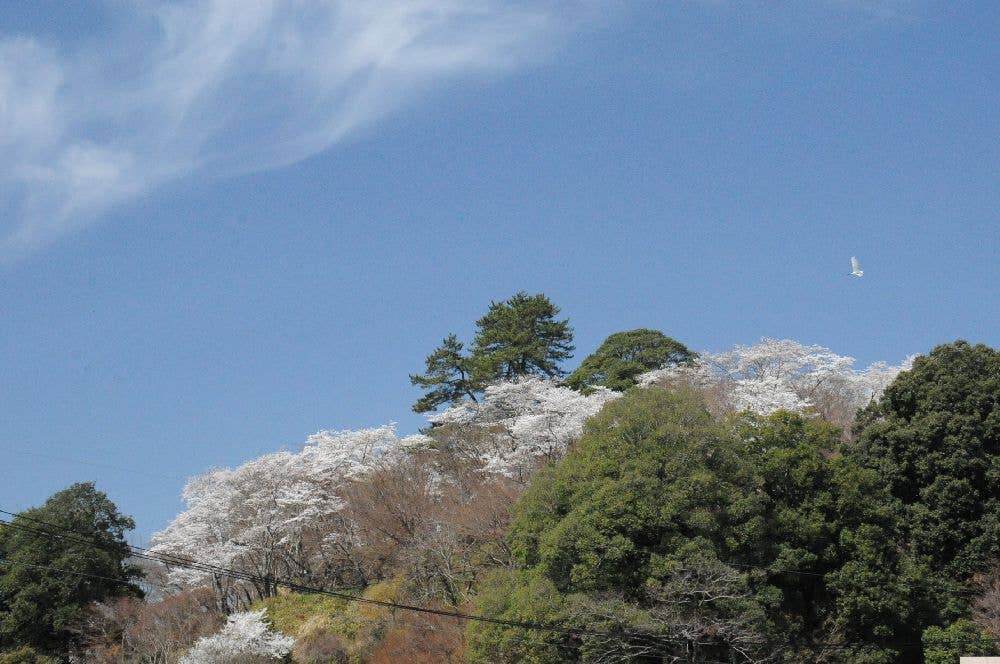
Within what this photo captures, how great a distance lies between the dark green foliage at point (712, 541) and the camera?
74.6 feet

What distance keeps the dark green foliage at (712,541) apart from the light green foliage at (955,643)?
2.39ft

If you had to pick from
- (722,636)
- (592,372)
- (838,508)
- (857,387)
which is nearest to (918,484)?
(838,508)

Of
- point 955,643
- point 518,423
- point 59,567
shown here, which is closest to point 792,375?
point 518,423

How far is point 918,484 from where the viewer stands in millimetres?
26797

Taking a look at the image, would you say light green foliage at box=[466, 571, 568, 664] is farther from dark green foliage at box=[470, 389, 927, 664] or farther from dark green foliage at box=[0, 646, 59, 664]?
dark green foliage at box=[0, 646, 59, 664]

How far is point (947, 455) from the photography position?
2644 cm

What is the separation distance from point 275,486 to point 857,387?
769 inches

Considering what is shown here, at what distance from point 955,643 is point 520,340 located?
24021mm

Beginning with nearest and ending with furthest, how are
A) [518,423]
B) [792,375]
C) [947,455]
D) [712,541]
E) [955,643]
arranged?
[955,643] < [712,541] < [947,455] < [518,423] < [792,375]

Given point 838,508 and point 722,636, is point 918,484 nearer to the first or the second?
point 838,508

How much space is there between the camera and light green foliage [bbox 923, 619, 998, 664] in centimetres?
2292

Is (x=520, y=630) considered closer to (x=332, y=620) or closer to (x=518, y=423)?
(x=332, y=620)

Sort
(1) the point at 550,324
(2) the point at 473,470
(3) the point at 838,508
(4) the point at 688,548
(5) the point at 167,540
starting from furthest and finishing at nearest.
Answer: (1) the point at 550,324, (5) the point at 167,540, (2) the point at 473,470, (3) the point at 838,508, (4) the point at 688,548

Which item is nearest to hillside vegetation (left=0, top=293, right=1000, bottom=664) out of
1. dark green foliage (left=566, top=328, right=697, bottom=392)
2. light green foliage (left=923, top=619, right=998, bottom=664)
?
light green foliage (left=923, top=619, right=998, bottom=664)
